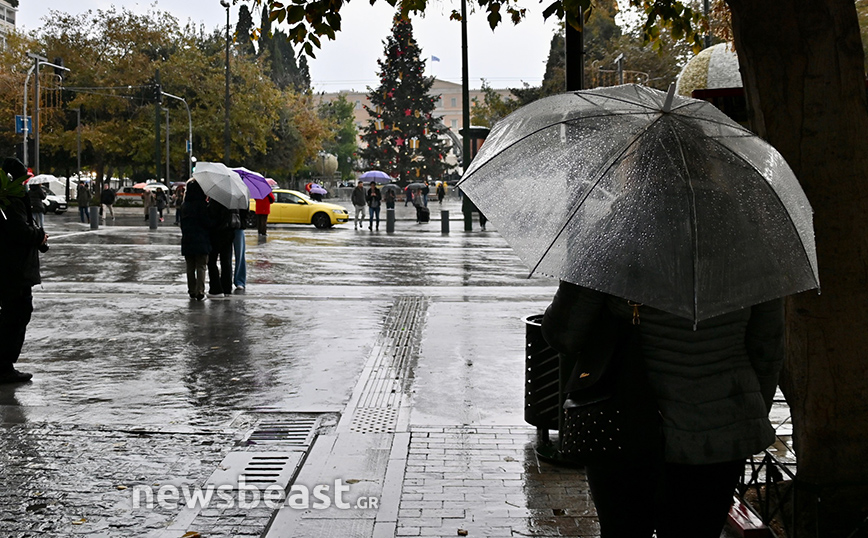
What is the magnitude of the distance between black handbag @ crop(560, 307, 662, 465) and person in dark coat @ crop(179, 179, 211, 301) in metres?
9.99

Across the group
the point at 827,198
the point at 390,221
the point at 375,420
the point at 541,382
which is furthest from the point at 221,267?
the point at 390,221

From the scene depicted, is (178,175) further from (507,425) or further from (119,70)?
(507,425)

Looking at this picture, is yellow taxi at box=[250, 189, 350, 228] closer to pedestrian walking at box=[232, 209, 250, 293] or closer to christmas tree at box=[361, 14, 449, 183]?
pedestrian walking at box=[232, 209, 250, 293]

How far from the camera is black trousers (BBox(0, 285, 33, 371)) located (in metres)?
7.64

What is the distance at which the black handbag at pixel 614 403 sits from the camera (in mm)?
2842

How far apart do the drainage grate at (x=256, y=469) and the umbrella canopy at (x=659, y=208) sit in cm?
275

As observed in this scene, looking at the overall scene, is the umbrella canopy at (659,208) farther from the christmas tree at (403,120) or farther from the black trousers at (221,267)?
the christmas tree at (403,120)

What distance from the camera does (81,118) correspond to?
54.9 meters

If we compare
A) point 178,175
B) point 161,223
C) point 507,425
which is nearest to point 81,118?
point 178,175

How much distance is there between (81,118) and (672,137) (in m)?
→ 56.9

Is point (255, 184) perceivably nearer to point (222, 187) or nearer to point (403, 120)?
point (222, 187)

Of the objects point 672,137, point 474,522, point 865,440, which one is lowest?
point 474,522

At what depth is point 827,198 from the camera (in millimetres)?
4160
